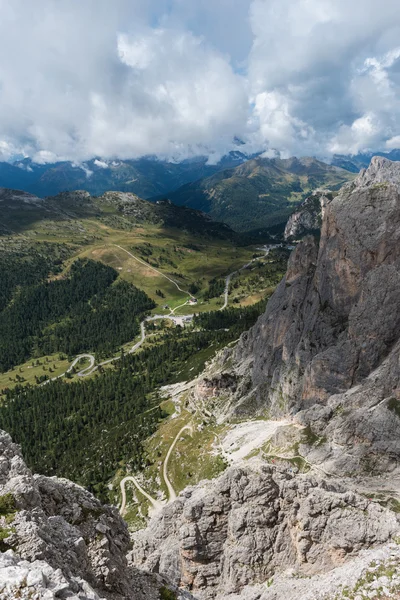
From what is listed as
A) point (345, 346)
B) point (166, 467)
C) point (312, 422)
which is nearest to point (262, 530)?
point (312, 422)

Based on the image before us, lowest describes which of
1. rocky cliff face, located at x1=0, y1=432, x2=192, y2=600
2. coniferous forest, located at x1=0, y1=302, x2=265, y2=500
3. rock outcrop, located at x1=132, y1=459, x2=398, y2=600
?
coniferous forest, located at x1=0, y1=302, x2=265, y2=500

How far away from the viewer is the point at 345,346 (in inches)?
3565

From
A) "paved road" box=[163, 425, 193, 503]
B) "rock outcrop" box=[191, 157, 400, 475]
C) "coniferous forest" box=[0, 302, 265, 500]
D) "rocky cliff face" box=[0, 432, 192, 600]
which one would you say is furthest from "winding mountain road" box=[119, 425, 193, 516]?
"rocky cliff face" box=[0, 432, 192, 600]

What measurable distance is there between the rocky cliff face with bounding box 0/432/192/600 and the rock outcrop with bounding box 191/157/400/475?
57339mm

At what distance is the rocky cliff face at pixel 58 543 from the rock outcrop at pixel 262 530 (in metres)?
9.92

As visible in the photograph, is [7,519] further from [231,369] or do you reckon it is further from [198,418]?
[231,369]

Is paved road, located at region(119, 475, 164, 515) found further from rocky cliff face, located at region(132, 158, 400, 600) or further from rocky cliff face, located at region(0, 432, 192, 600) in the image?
rocky cliff face, located at region(0, 432, 192, 600)

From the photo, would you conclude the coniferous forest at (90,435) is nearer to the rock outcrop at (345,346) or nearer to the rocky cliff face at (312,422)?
the rocky cliff face at (312,422)

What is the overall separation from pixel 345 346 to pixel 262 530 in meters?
61.9

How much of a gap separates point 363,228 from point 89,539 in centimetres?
9217

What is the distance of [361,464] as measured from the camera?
236 feet

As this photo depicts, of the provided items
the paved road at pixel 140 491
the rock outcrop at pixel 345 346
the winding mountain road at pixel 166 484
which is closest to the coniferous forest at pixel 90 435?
the paved road at pixel 140 491

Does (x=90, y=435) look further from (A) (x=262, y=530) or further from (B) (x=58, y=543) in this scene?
(B) (x=58, y=543)

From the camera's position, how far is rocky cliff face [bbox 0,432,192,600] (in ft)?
53.8
